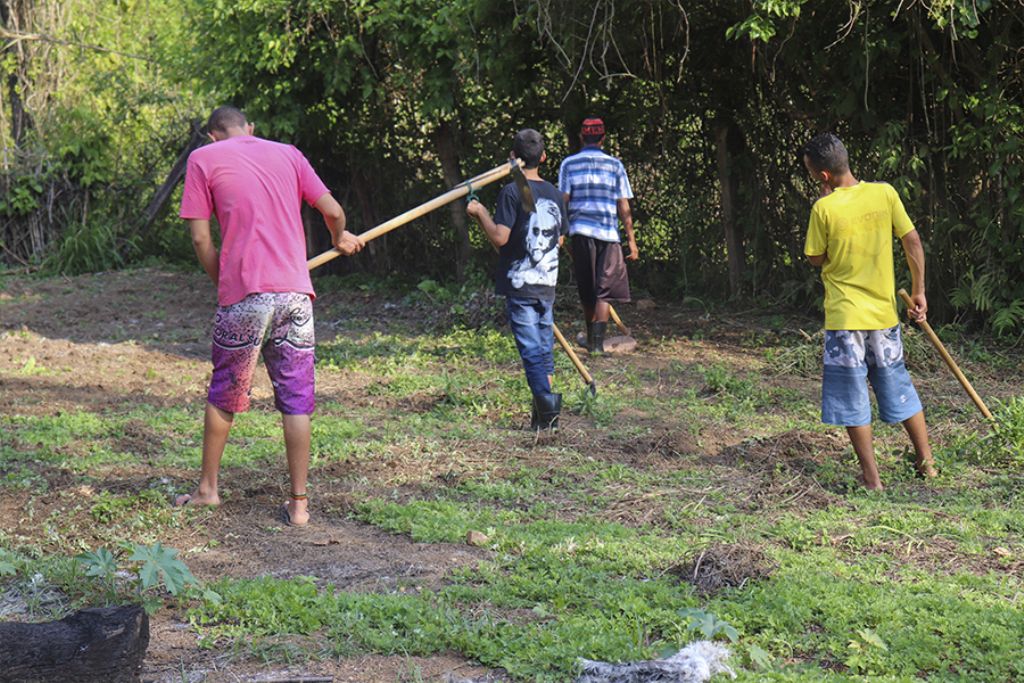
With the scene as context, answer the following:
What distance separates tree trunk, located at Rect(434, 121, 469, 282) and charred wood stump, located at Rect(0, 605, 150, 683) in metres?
9.66

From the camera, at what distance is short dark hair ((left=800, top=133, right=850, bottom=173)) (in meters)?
5.89

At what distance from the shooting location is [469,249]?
13.3 m

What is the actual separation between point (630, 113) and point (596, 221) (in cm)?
266

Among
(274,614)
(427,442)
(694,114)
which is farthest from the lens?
(694,114)

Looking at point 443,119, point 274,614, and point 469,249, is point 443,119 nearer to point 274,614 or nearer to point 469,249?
point 469,249

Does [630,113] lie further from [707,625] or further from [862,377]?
[707,625]

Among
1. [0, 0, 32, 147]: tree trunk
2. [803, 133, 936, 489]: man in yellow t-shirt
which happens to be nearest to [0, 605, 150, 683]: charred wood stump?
[803, 133, 936, 489]: man in yellow t-shirt

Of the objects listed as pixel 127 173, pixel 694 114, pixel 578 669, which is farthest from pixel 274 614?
pixel 127 173

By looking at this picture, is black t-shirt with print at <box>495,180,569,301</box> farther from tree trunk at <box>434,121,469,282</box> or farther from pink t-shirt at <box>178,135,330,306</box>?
tree trunk at <box>434,121,469,282</box>

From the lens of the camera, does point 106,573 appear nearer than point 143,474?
Yes

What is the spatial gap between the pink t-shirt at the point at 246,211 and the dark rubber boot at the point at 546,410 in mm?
2136

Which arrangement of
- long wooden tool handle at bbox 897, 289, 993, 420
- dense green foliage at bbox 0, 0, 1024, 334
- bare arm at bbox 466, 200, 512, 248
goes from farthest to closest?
dense green foliage at bbox 0, 0, 1024, 334 < bare arm at bbox 466, 200, 512, 248 < long wooden tool handle at bbox 897, 289, 993, 420

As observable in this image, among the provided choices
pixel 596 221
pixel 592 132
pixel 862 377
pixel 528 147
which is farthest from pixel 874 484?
pixel 592 132

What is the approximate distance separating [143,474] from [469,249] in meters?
7.32
